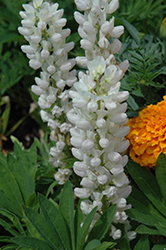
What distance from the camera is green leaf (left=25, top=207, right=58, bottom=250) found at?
105cm

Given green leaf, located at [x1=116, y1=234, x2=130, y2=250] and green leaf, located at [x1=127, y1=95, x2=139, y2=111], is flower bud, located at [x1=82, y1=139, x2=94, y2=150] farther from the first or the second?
green leaf, located at [x1=127, y1=95, x2=139, y2=111]

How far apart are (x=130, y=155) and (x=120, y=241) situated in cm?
40

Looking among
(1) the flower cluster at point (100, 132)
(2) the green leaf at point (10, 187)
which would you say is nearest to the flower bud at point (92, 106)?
(1) the flower cluster at point (100, 132)

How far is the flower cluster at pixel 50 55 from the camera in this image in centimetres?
114

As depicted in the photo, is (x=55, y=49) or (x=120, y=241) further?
(x=55, y=49)

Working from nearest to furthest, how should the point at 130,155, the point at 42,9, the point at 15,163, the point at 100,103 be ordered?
1. the point at 100,103
2. the point at 42,9
3. the point at 130,155
4. the point at 15,163

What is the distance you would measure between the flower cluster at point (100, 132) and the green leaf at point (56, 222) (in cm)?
13

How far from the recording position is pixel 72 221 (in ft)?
3.78

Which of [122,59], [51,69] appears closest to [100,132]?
[51,69]

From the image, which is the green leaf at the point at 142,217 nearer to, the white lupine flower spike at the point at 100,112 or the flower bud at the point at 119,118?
the white lupine flower spike at the point at 100,112

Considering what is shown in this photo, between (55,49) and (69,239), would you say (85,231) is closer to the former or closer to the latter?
(69,239)

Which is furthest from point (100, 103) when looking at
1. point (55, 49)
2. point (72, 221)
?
point (72, 221)

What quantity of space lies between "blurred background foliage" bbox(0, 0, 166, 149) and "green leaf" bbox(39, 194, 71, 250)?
57 cm

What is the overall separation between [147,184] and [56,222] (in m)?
0.42
